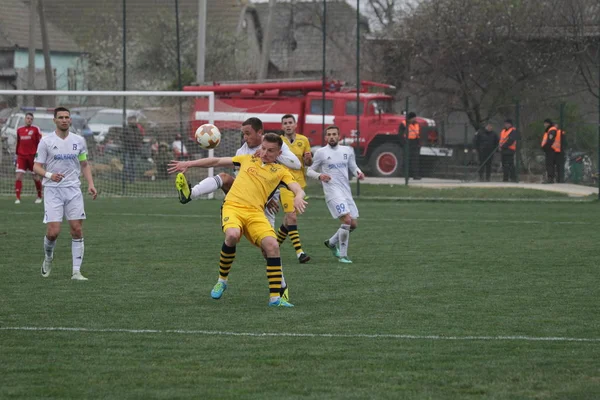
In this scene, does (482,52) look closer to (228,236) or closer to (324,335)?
(228,236)

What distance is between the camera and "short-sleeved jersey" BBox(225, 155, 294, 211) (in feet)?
33.3

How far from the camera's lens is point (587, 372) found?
706cm

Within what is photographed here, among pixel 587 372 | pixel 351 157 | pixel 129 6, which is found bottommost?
pixel 587 372

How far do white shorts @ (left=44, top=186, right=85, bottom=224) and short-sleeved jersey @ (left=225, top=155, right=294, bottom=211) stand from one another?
2.51 metres

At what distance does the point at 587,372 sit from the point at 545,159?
22.5 metres

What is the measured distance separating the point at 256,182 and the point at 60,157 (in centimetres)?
291

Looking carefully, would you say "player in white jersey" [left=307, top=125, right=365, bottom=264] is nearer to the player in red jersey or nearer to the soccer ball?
the soccer ball

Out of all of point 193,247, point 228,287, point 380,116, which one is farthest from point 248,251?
point 380,116

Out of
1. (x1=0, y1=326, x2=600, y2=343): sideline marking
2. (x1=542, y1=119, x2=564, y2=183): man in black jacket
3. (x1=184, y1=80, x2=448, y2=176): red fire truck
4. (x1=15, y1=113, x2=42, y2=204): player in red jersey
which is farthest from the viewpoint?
(x1=184, y1=80, x2=448, y2=176): red fire truck

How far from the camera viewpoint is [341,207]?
1444 centimetres

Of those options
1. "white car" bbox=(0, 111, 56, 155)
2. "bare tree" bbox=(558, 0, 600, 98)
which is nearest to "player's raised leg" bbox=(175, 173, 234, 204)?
"white car" bbox=(0, 111, 56, 155)

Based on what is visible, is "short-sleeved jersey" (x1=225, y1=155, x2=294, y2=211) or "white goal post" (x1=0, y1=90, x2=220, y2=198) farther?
"white goal post" (x1=0, y1=90, x2=220, y2=198)

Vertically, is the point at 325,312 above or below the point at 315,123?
below

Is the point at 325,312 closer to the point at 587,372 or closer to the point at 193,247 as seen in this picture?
the point at 587,372
